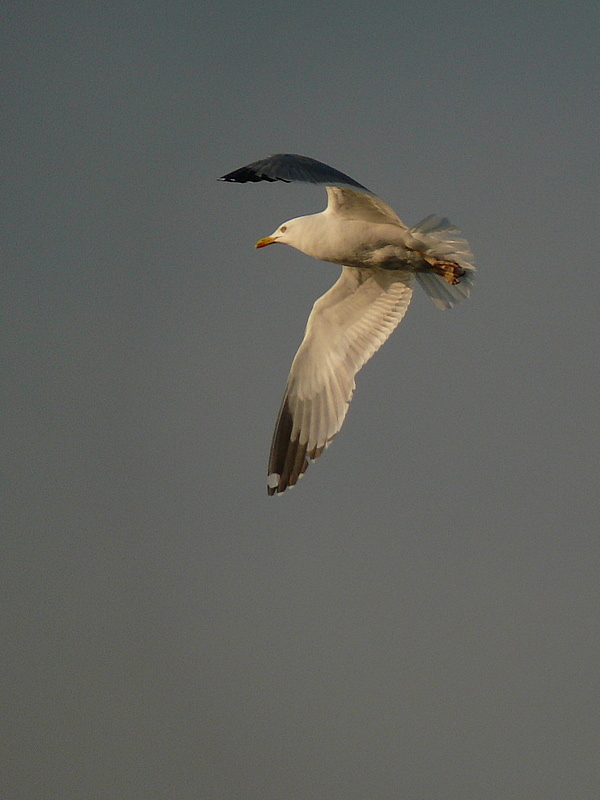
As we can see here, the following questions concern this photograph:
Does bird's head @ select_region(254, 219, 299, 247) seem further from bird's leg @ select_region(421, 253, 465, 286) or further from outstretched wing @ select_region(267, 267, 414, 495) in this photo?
bird's leg @ select_region(421, 253, 465, 286)

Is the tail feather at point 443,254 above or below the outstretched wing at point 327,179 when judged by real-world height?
below

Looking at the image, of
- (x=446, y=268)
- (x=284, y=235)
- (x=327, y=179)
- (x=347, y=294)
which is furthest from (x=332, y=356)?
(x=327, y=179)

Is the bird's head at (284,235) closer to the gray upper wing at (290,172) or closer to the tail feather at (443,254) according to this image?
the tail feather at (443,254)

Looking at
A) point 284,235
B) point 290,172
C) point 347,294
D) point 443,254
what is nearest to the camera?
point 290,172

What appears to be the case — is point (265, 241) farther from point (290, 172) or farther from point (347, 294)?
point (290, 172)

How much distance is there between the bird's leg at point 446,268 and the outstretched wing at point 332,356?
0.52 m

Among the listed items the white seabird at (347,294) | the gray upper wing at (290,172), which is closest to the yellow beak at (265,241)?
the white seabird at (347,294)

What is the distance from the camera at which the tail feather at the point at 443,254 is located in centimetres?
520

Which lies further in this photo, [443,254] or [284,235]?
[284,235]

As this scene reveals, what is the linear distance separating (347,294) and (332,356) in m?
0.33

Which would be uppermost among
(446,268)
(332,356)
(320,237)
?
(320,237)

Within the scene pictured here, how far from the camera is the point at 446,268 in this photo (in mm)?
5371

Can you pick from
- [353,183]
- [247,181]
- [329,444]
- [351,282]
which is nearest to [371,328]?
[351,282]

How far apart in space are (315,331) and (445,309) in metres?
0.82
